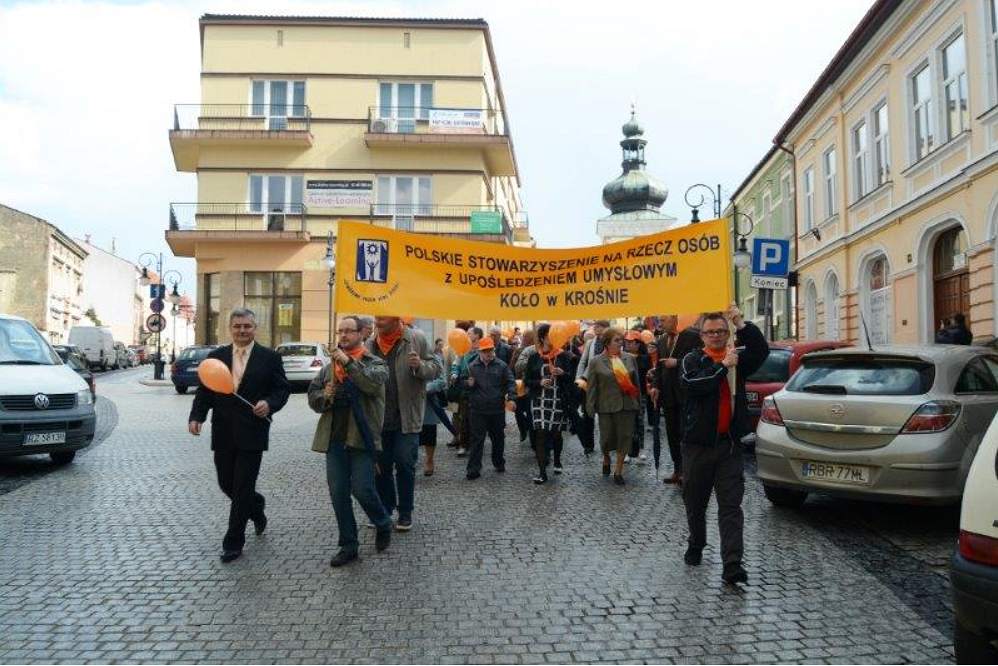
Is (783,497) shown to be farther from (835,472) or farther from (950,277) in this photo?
(950,277)

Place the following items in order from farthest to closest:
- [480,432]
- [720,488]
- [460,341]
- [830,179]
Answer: [830,179], [460,341], [480,432], [720,488]

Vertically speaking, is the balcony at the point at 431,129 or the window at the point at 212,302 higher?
the balcony at the point at 431,129

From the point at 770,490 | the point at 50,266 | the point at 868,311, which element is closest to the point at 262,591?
the point at 770,490

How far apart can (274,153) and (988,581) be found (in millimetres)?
33040

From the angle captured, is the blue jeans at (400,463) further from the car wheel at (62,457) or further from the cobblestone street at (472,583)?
the car wheel at (62,457)

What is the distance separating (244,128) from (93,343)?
62.3 ft

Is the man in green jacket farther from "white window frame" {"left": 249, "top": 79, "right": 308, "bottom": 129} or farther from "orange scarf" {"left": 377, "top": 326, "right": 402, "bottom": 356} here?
"white window frame" {"left": 249, "top": 79, "right": 308, "bottom": 129}

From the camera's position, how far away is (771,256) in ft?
39.4

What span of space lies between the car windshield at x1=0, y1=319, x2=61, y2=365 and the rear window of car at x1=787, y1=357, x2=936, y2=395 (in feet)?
30.0

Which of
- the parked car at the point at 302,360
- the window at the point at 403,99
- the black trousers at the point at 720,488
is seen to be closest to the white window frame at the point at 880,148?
the parked car at the point at 302,360

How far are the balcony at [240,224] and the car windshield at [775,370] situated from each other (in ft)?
79.8

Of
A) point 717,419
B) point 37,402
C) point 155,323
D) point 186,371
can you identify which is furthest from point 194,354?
point 717,419

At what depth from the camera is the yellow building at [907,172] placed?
14.9 meters

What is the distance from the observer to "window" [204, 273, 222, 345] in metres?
33.2
